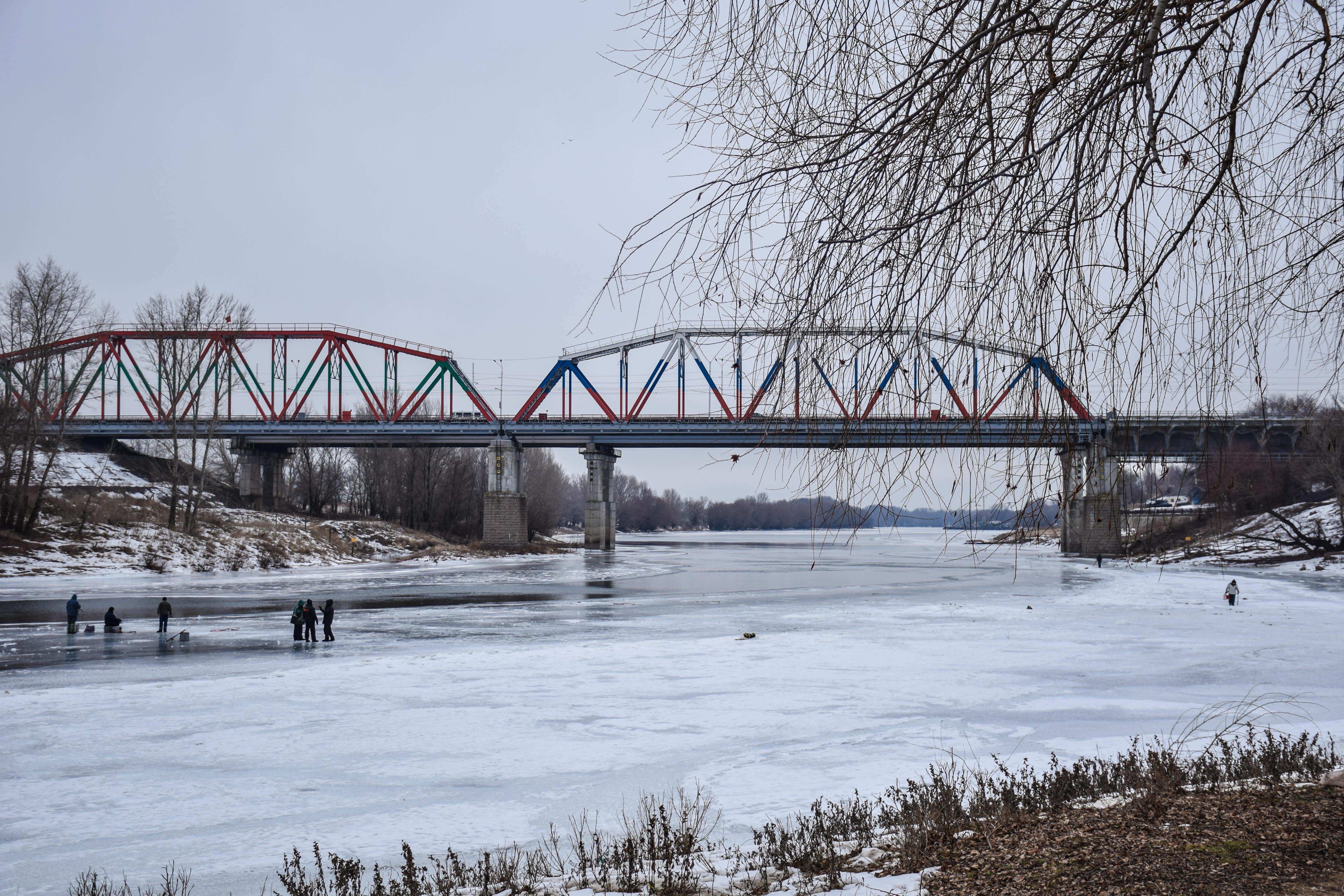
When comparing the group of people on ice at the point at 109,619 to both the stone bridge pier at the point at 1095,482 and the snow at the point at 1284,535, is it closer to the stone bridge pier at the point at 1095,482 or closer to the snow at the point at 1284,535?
the stone bridge pier at the point at 1095,482

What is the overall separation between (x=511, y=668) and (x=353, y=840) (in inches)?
315

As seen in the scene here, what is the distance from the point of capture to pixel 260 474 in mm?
73812

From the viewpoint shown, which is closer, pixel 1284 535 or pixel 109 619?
pixel 109 619

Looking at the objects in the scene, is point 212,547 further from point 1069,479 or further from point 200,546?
point 1069,479

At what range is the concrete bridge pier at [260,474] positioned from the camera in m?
70.9

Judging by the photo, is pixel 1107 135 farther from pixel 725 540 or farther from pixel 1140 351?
pixel 725 540

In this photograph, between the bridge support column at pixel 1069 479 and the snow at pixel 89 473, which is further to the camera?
the snow at pixel 89 473

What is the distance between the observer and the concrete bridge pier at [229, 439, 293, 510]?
70938 millimetres

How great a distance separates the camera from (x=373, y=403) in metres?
79.3

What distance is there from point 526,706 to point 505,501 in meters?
57.8

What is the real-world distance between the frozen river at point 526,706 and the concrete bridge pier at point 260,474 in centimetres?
4737

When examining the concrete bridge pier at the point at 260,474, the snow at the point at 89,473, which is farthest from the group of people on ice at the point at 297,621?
the concrete bridge pier at the point at 260,474

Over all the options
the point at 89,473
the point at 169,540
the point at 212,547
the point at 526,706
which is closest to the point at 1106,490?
the point at 526,706

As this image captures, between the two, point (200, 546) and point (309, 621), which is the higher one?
point (309, 621)
